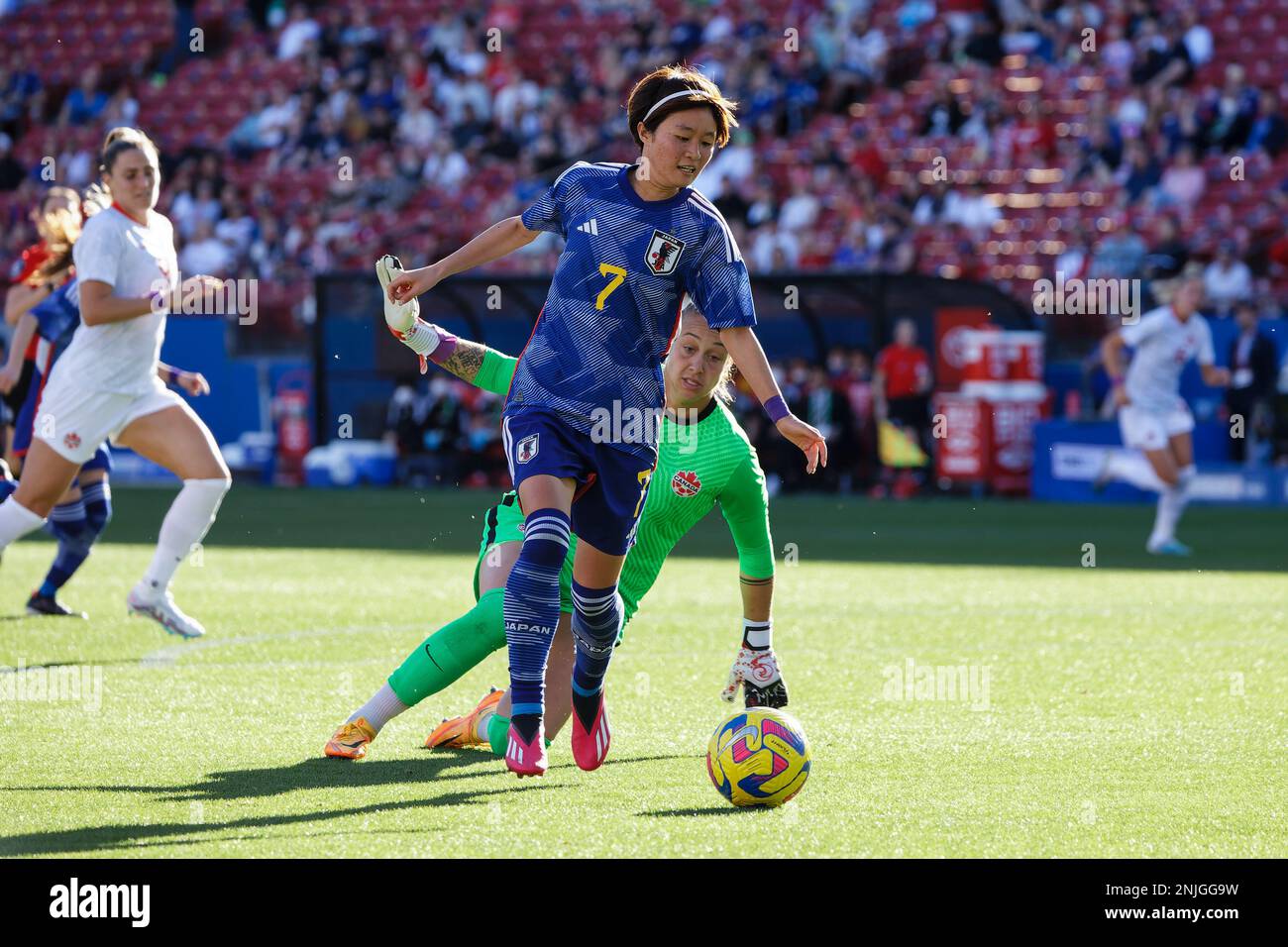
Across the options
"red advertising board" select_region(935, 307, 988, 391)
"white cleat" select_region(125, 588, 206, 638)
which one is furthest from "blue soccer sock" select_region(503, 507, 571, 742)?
"red advertising board" select_region(935, 307, 988, 391)

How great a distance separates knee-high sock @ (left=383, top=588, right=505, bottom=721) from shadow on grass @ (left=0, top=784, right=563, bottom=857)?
694 millimetres

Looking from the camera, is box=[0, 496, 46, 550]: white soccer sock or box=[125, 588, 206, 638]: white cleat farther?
box=[125, 588, 206, 638]: white cleat

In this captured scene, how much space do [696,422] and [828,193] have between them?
17200 millimetres

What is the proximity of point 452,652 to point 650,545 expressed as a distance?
110cm

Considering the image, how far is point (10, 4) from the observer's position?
Result: 33062 millimetres

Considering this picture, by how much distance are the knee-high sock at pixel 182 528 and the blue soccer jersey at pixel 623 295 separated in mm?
3582

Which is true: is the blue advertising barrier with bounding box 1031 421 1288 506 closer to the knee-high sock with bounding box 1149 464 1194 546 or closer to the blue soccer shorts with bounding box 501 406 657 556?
the knee-high sock with bounding box 1149 464 1194 546

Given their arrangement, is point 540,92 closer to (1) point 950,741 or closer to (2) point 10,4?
(2) point 10,4

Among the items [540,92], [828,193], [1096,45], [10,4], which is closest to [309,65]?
[540,92]

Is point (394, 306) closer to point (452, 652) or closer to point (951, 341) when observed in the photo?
point (452, 652)

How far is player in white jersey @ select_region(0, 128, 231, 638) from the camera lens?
330 inches

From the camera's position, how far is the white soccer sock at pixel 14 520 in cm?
840

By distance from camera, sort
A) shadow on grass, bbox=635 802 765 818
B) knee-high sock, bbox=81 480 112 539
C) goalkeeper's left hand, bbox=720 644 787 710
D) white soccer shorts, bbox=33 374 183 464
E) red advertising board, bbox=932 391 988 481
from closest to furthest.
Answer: shadow on grass, bbox=635 802 765 818 < goalkeeper's left hand, bbox=720 644 787 710 < white soccer shorts, bbox=33 374 183 464 < knee-high sock, bbox=81 480 112 539 < red advertising board, bbox=932 391 988 481

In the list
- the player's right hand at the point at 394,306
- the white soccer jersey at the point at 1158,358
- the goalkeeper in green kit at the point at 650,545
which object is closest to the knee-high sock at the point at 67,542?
the goalkeeper in green kit at the point at 650,545
